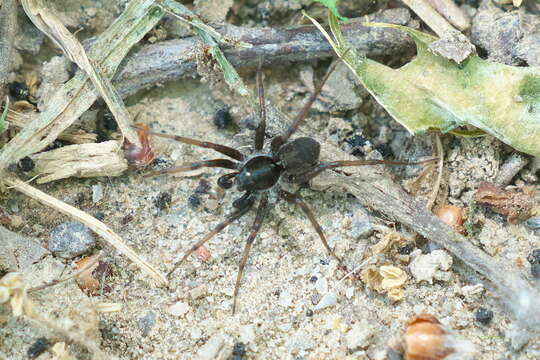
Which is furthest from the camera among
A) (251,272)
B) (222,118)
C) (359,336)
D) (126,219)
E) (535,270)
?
(222,118)

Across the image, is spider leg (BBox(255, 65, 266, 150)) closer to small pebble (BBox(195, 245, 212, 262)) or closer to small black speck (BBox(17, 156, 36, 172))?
small pebble (BBox(195, 245, 212, 262))

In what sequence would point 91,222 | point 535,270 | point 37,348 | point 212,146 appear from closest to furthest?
point 37,348 → point 535,270 → point 91,222 → point 212,146

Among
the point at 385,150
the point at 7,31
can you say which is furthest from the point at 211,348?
the point at 7,31


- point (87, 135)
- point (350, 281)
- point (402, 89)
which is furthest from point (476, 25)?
point (87, 135)

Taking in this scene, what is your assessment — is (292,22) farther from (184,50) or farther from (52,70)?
(52,70)

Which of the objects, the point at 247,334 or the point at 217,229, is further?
the point at 217,229

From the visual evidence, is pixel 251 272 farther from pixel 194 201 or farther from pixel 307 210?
pixel 194 201

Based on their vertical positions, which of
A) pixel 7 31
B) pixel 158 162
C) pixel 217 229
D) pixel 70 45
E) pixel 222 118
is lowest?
pixel 217 229
